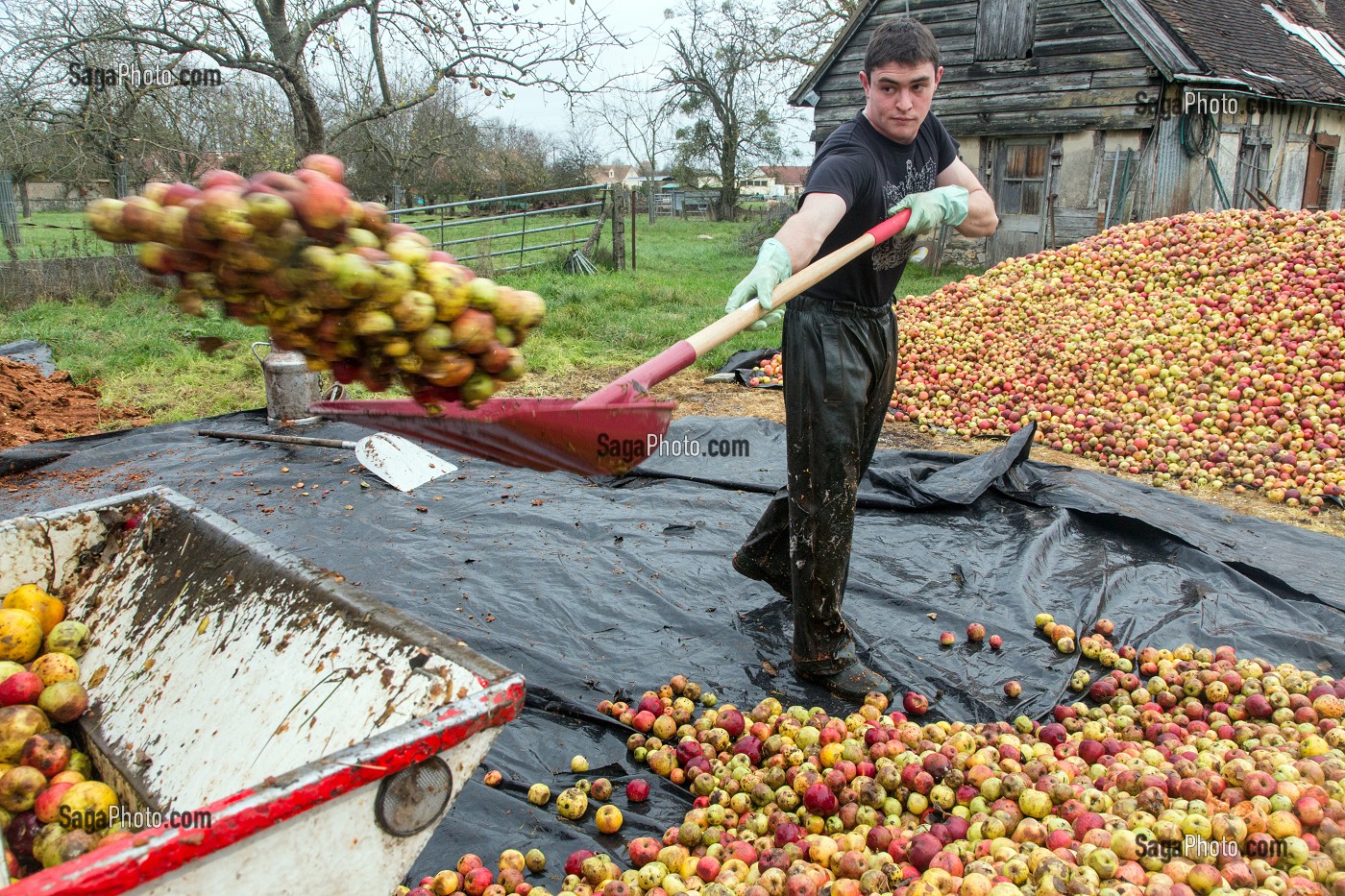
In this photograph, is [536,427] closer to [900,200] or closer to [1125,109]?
[900,200]

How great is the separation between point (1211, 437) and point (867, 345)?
403 cm

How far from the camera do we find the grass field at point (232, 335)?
748 centimetres

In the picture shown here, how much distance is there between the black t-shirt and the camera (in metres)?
2.98

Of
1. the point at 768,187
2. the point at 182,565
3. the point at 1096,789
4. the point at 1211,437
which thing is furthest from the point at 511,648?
the point at 768,187

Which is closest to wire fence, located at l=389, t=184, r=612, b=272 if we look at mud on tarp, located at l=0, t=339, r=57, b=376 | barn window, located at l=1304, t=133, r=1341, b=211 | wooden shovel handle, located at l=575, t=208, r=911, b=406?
mud on tarp, located at l=0, t=339, r=57, b=376

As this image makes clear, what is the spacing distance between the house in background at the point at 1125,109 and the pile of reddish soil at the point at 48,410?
1233cm

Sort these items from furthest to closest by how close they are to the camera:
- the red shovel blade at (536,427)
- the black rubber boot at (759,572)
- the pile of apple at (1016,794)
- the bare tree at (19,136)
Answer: the bare tree at (19,136) → the black rubber boot at (759,572) → the red shovel blade at (536,427) → the pile of apple at (1016,794)

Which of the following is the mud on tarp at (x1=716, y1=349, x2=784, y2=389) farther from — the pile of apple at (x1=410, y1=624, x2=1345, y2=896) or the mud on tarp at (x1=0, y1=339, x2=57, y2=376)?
the mud on tarp at (x1=0, y1=339, x2=57, y2=376)

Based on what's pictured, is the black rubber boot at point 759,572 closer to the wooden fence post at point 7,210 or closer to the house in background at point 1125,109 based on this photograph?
the house in background at point 1125,109

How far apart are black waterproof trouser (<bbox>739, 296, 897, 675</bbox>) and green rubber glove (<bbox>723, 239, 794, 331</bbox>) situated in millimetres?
240

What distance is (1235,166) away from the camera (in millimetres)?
12719

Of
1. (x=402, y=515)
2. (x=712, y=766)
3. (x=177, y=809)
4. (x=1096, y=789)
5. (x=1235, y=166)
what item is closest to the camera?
(x=177, y=809)

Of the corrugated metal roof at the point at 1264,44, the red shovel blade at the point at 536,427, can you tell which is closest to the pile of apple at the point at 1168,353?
the red shovel blade at the point at 536,427

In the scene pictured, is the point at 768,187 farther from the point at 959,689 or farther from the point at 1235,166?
the point at 959,689
